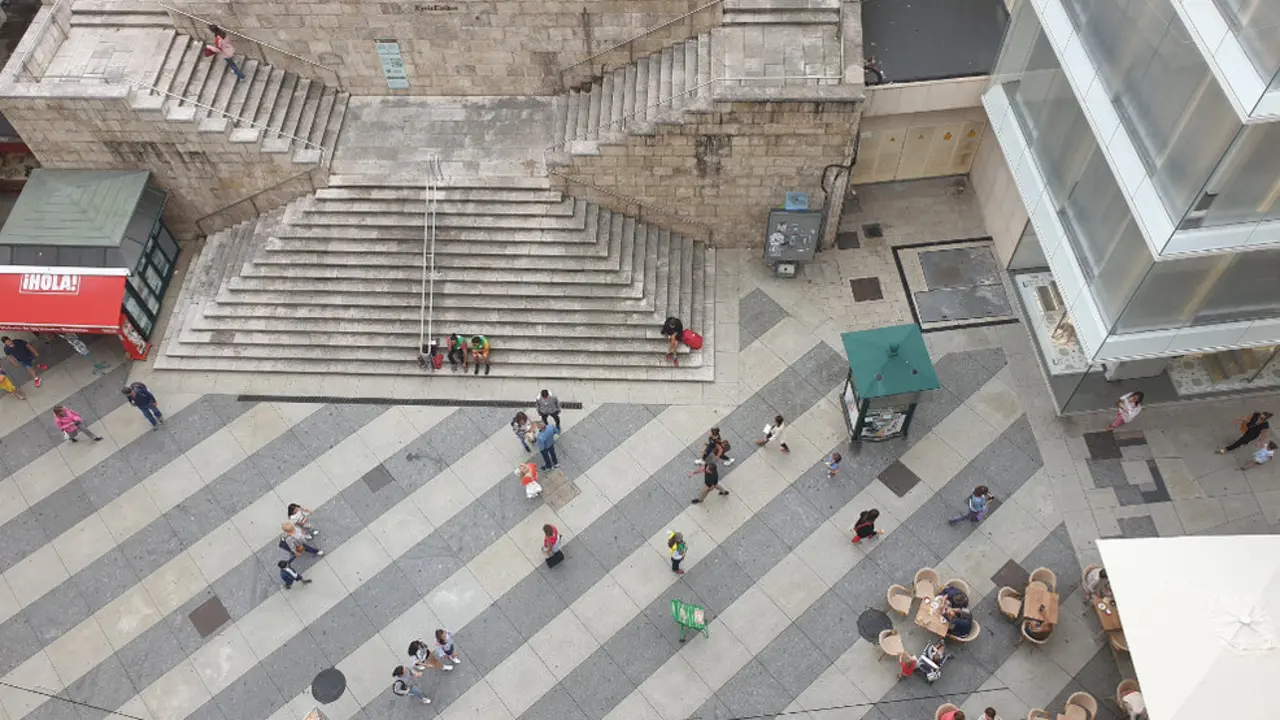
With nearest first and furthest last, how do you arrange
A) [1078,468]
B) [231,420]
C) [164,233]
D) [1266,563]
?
[1266,563] → [1078,468] → [231,420] → [164,233]

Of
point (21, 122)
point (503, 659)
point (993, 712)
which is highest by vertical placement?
point (21, 122)

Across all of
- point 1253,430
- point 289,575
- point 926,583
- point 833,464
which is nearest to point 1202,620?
point 926,583

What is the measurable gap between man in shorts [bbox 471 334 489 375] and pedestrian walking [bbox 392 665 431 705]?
24.4ft

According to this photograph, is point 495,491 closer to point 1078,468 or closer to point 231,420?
point 231,420

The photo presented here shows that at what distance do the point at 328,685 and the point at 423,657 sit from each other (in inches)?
97.0

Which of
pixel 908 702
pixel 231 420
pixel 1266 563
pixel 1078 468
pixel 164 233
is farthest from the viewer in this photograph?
pixel 164 233

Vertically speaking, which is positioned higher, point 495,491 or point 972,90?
point 972,90

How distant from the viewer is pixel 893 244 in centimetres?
2511

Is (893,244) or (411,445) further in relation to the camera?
(893,244)

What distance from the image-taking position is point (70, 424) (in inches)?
861

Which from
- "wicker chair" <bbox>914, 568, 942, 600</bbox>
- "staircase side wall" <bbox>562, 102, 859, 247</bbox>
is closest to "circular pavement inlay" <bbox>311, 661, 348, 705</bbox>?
"wicker chair" <bbox>914, 568, 942, 600</bbox>

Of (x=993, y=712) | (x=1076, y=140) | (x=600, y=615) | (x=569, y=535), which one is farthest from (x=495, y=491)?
(x=1076, y=140)

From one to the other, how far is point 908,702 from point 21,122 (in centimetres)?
2419

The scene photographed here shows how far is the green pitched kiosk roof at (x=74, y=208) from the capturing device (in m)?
23.0
